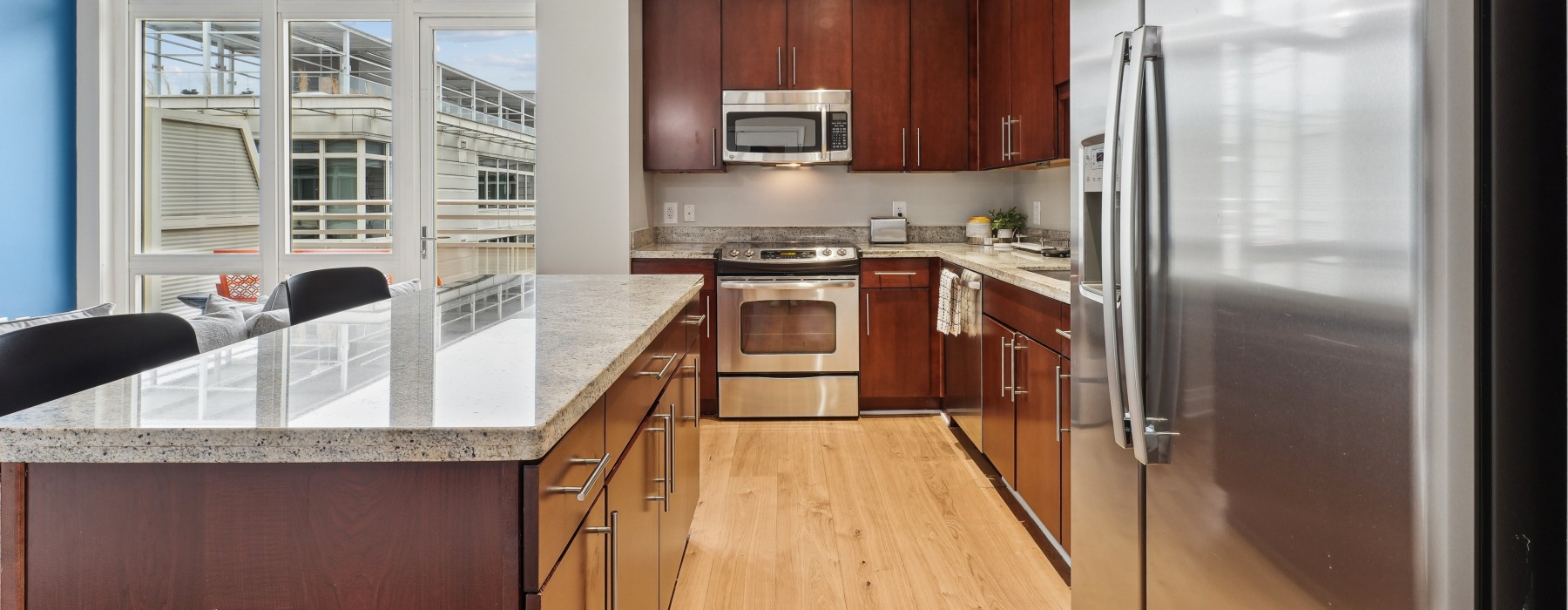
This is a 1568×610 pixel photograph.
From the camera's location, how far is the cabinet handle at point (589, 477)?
3.22 ft

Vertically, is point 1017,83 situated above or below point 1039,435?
above

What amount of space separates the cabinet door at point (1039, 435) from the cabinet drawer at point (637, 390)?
105 centimetres

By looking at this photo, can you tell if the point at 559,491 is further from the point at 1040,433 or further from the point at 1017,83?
the point at 1017,83

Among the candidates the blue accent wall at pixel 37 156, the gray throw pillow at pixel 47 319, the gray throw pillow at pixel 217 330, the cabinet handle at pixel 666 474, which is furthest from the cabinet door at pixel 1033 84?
the blue accent wall at pixel 37 156

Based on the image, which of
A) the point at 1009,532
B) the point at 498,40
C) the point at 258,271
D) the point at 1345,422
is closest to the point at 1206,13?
the point at 1345,422

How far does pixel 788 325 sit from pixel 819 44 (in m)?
1.38

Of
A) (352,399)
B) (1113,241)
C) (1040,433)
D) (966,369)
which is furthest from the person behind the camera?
(966,369)

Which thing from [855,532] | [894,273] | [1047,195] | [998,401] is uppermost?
[1047,195]

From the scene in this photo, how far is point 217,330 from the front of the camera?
2.29m

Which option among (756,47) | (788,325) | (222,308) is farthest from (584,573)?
(756,47)

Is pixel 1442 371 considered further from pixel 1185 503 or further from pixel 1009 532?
pixel 1009 532

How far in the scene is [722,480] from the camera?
3189 millimetres

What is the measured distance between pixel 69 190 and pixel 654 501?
14.2 ft

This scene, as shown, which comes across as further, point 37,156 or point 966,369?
point 37,156
